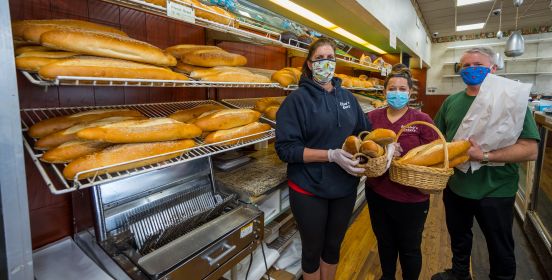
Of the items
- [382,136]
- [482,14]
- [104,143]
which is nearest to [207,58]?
[104,143]

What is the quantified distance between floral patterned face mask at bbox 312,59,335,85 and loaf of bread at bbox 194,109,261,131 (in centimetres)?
41

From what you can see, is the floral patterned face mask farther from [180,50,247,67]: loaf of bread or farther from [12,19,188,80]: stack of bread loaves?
[12,19,188,80]: stack of bread loaves

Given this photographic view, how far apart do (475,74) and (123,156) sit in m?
1.81

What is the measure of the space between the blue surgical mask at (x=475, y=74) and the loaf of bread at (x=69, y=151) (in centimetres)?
187

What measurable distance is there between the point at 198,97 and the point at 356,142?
1.10m

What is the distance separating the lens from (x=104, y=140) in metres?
0.90

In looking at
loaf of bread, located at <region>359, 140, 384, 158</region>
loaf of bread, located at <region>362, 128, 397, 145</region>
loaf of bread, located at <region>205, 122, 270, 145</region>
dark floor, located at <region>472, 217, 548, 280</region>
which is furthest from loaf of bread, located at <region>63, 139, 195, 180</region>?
dark floor, located at <region>472, 217, 548, 280</region>

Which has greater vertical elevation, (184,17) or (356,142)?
(184,17)

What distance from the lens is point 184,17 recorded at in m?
1.04

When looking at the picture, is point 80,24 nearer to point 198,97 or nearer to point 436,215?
point 198,97

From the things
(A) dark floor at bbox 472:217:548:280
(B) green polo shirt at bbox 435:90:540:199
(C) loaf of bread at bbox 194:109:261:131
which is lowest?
(A) dark floor at bbox 472:217:548:280

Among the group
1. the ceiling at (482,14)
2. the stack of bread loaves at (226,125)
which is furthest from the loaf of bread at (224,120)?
the ceiling at (482,14)

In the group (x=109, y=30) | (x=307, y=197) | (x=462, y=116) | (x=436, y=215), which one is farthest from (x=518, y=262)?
(x=109, y=30)

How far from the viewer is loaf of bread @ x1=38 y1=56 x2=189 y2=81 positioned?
77cm
